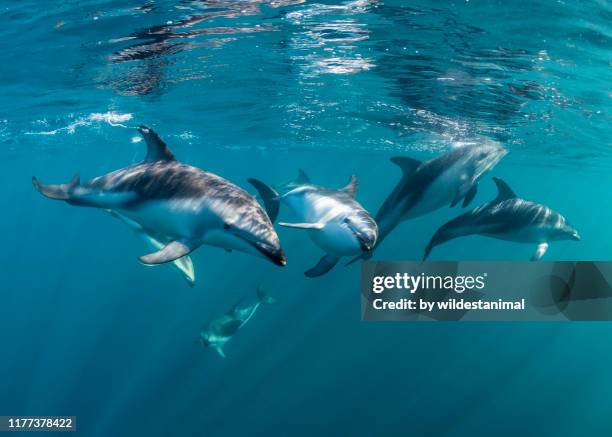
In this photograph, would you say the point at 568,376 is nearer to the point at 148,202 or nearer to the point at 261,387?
the point at 261,387

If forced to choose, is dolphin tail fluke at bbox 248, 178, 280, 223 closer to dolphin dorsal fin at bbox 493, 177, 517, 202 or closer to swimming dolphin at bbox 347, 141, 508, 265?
swimming dolphin at bbox 347, 141, 508, 265

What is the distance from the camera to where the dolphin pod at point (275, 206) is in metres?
5.00

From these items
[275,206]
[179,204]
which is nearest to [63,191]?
[179,204]

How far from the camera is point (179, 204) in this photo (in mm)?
5547

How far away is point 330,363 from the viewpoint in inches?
924

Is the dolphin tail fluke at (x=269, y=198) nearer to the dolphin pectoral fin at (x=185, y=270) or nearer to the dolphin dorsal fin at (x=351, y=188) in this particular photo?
the dolphin dorsal fin at (x=351, y=188)

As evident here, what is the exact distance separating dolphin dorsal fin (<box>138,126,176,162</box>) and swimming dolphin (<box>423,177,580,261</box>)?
5.15 metres

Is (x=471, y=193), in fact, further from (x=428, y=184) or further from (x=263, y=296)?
(x=263, y=296)

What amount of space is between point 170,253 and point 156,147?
2.69 metres

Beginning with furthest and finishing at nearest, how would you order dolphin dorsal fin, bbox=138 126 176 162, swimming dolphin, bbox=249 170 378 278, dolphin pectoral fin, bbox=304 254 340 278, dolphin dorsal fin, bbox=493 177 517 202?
dolphin dorsal fin, bbox=493 177 517 202
dolphin dorsal fin, bbox=138 126 176 162
dolphin pectoral fin, bbox=304 254 340 278
swimming dolphin, bbox=249 170 378 278

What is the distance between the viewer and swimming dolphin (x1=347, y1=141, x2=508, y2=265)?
26.4 feet

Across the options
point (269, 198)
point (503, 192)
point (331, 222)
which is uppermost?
point (331, 222)

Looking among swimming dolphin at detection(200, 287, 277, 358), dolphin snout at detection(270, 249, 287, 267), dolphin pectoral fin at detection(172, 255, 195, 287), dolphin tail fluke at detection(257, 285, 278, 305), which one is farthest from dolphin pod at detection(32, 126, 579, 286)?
dolphin tail fluke at detection(257, 285, 278, 305)

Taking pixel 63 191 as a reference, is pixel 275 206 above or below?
below
